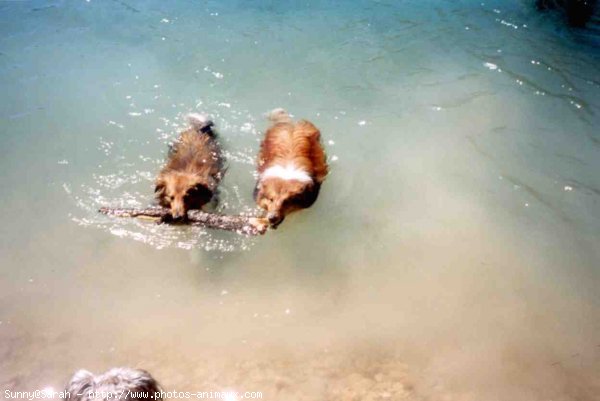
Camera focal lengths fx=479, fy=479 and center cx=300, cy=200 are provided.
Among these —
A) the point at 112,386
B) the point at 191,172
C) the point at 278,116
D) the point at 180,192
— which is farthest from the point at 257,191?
the point at 112,386

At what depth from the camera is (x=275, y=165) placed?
6691 mm

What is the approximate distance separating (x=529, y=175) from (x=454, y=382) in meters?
3.76

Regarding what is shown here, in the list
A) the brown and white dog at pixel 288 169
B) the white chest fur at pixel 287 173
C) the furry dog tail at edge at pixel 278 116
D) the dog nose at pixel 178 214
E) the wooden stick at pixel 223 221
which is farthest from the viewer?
the furry dog tail at edge at pixel 278 116

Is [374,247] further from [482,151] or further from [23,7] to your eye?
[23,7]

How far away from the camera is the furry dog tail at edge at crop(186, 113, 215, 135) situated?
7.56 meters

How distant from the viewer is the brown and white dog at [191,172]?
6.23 metres

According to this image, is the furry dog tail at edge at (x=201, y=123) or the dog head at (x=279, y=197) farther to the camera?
the furry dog tail at edge at (x=201, y=123)

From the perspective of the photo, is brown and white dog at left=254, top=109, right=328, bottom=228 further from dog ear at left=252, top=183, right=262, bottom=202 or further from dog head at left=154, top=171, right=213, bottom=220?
dog head at left=154, top=171, right=213, bottom=220

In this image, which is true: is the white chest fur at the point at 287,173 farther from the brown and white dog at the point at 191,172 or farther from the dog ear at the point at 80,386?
the dog ear at the point at 80,386

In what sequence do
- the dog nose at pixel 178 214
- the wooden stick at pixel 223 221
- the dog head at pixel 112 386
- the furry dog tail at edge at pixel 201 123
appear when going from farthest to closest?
1. the furry dog tail at edge at pixel 201 123
2. the wooden stick at pixel 223 221
3. the dog nose at pixel 178 214
4. the dog head at pixel 112 386

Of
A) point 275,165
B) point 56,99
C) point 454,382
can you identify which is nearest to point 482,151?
point 275,165

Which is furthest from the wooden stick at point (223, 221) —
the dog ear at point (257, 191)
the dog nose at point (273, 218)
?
the dog ear at point (257, 191)

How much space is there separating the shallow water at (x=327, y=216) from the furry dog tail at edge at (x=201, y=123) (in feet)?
1.02

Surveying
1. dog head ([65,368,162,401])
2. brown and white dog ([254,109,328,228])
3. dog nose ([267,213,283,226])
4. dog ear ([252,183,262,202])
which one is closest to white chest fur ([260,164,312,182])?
brown and white dog ([254,109,328,228])
